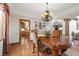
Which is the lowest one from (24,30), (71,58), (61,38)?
(71,58)

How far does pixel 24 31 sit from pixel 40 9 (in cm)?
45

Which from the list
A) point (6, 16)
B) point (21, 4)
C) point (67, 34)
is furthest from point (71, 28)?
point (6, 16)

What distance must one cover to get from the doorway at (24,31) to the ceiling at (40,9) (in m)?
0.13

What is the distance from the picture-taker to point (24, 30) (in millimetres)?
1816

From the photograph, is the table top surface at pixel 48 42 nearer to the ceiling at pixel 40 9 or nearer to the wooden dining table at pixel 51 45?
the wooden dining table at pixel 51 45

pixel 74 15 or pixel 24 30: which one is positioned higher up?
pixel 74 15

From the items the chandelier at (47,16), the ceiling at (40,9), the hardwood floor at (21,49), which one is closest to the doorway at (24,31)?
the hardwood floor at (21,49)

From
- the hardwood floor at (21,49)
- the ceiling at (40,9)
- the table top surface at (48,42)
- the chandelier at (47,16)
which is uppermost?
the ceiling at (40,9)

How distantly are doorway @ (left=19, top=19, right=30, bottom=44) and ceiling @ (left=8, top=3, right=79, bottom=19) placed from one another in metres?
0.13

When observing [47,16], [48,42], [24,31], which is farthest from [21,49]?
[47,16]

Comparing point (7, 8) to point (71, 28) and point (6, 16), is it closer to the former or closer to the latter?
point (6, 16)

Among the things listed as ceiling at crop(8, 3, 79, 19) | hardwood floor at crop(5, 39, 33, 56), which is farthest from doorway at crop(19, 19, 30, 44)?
ceiling at crop(8, 3, 79, 19)

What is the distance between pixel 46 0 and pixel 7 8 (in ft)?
2.12

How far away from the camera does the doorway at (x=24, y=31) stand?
1.78 metres
